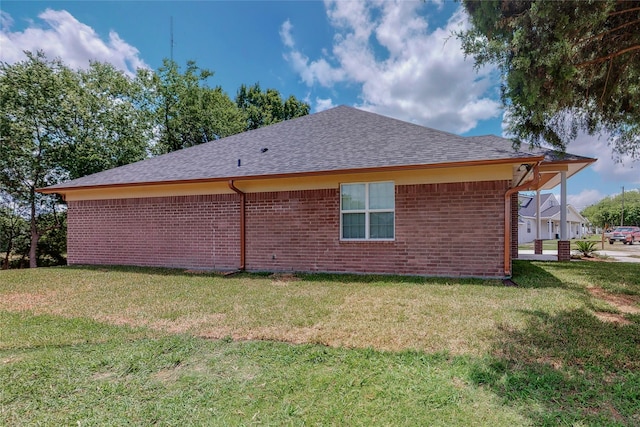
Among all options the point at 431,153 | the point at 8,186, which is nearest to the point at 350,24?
the point at 431,153

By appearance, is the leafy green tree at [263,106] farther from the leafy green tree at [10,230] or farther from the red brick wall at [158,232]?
the red brick wall at [158,232]

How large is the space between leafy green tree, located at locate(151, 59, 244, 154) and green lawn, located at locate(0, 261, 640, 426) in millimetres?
18685

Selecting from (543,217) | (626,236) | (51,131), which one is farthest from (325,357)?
(543,217)

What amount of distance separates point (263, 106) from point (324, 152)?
73.0 ft

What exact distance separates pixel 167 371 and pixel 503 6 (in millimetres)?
5496

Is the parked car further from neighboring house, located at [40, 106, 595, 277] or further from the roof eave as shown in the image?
the roof eave

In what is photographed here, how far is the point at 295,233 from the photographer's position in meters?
8.79

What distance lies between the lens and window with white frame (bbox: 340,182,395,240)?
26.5ft

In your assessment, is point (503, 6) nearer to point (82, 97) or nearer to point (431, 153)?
point (431, 153)

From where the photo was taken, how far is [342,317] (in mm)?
4699

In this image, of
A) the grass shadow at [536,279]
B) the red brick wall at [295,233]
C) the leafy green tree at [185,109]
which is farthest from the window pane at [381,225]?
the leafy green tree at [185,109]

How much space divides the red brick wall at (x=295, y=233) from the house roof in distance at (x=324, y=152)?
0.78 meters

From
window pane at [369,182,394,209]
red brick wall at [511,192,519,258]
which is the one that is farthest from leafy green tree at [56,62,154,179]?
red brick wall at [511,192,519,258]

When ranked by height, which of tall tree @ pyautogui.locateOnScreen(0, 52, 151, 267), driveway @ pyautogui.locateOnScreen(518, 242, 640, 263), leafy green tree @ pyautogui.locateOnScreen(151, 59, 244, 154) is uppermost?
leafy green tree @ pyautogui.locateOnScreen(151, 59, 244, 154)
